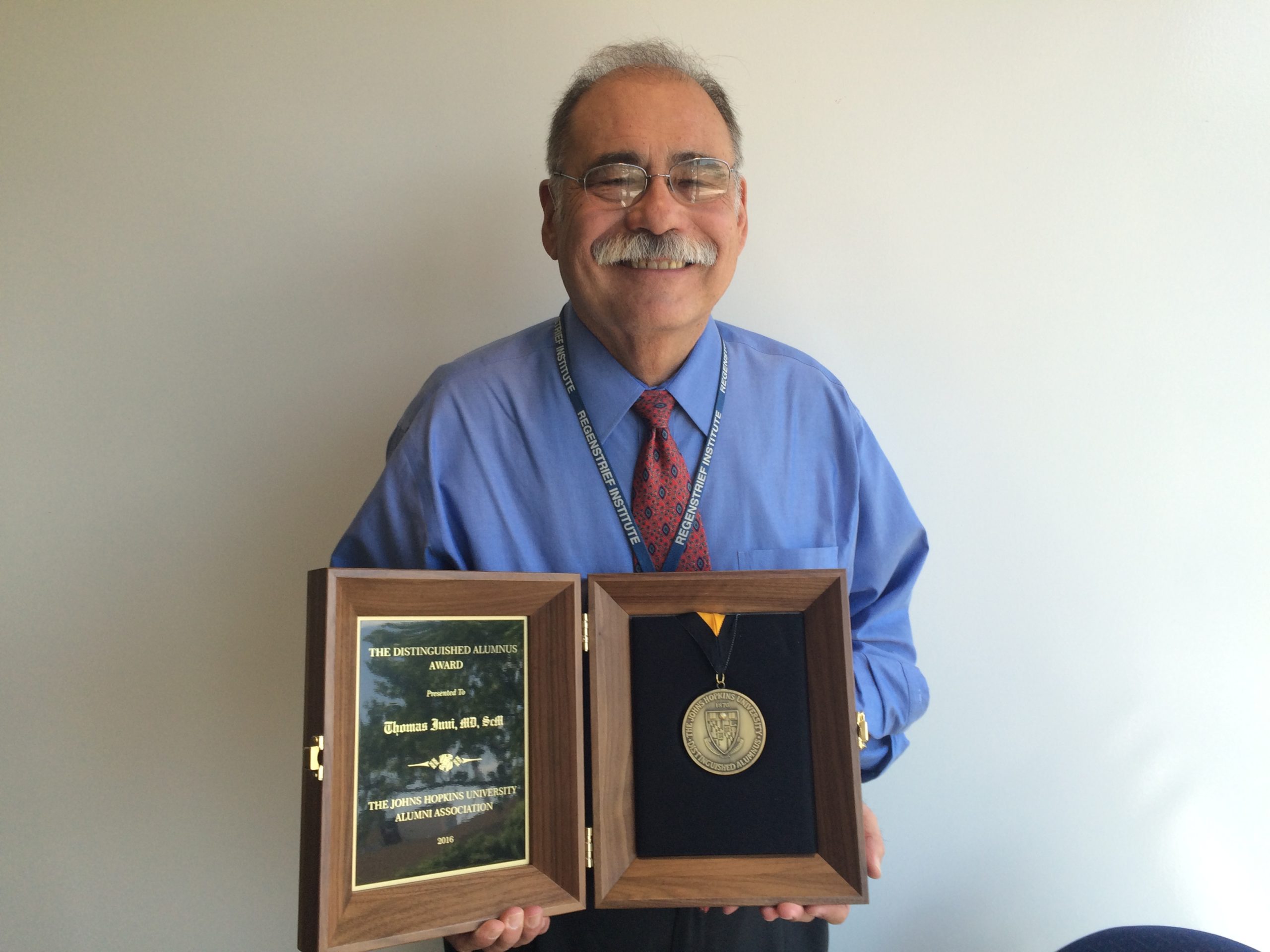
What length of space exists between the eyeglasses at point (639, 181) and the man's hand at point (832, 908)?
3.20 feet

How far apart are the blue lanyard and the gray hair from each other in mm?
299

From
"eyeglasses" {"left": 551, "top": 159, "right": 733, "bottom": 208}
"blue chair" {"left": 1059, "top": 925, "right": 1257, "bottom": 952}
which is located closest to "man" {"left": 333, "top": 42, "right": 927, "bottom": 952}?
"eyeglasses" {"left": 551, "top": 159, "right": 733, "bottom": 208}

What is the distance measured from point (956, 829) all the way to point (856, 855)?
33.9 inches

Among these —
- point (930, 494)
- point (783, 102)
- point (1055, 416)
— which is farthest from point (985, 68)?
point (930, 494)

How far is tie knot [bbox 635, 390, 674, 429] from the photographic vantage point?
142 cm

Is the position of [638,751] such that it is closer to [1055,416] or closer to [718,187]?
[718,187]

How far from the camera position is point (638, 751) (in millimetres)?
1151

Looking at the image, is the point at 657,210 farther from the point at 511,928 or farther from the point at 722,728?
the point at 511,928

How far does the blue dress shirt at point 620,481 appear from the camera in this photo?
4.59 feet

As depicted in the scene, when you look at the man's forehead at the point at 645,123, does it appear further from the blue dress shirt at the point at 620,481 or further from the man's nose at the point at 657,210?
the blue dress shirt at the point at 620,481

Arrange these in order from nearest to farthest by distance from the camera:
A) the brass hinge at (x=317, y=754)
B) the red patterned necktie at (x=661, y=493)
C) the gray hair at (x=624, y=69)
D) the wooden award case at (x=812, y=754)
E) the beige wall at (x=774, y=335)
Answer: the brass hinge at (x=317, y=754), the wooden award case at (x=812, y=754), the red patterned necktie at (x=661, y=493), the gray hair at (x=624, y=69), the beige wall at (x=774, y=335)

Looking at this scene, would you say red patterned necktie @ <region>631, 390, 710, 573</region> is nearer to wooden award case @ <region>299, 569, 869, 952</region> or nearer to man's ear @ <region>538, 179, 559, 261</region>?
wooden award case @ <region>299, 569, 869, 952</region>

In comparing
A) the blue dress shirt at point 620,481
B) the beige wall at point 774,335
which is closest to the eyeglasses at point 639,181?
the blue dress shirt at point 620,481

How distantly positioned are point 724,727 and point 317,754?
518 mm
